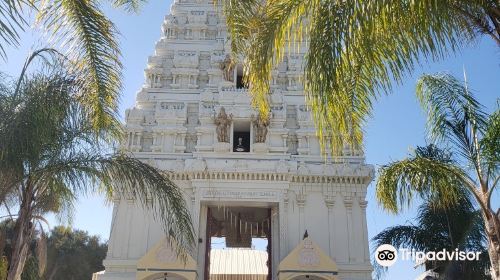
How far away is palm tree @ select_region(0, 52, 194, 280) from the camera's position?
304 inches

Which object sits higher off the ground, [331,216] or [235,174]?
[235,174]

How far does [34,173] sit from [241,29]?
13.8 ft

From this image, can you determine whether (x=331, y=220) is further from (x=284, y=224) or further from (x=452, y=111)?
(x=452, y=111)

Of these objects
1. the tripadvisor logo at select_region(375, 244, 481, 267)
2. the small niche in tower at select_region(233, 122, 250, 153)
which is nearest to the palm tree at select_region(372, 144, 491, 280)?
the tripadvisor logo at select_region(375, 244, 481, 267)

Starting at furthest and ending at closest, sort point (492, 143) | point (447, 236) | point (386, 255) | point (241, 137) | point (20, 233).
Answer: point (241, 137) < point (447, 236) < point (386, 255) < point (20, 233) < point (492, 143)

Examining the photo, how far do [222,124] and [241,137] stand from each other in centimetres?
142

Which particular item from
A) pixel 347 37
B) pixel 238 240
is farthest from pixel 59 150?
pixel 238 240

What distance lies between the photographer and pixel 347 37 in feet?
18.5

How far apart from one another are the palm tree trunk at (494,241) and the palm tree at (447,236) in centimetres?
478

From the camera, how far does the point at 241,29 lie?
6902 mm

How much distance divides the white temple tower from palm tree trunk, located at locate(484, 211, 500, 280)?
7284mm

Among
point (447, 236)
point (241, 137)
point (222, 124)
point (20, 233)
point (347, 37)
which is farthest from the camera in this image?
point (241, 137)

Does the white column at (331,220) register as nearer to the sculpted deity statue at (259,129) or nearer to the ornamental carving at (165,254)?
the sculpted deity statue at (259,129)

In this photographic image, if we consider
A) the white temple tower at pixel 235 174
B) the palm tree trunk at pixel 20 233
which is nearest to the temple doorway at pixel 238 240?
the white temple tower at pixel 235 174
